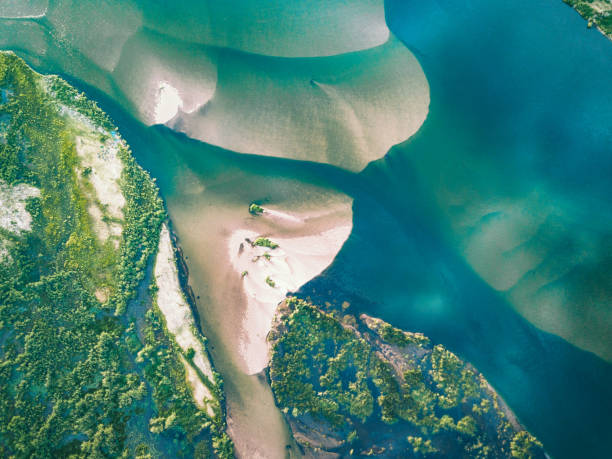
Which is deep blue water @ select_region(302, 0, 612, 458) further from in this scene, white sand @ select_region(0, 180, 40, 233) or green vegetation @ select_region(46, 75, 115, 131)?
white sand @ select_region(0, 180, 40, 233)

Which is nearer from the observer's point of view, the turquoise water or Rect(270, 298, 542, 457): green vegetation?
Rect(270, 298, 542, 457): green vegetation

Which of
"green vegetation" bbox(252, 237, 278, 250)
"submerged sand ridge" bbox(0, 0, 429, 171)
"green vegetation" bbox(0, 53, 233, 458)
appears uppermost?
"submerged sand ridge" bbox(0, 0, 429, 171)

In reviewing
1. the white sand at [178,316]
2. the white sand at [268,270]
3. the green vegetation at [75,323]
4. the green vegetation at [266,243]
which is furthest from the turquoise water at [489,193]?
the green vegetation at [266,243]

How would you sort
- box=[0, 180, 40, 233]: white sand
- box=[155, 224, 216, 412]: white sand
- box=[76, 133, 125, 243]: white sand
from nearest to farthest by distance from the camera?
box=[0, 180, 40, 233]: white sand → box=[155, 224, 216, 412]: white sand → box=[76, 133, 125, 243]: white sand

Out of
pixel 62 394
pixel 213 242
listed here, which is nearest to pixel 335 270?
pixel 213 242

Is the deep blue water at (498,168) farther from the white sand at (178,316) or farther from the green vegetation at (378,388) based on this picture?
the white sand at (178,316)

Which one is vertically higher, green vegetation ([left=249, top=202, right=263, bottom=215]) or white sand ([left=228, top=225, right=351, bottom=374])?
green vegetation ([left=249, top=202, right=263, bottom=215])

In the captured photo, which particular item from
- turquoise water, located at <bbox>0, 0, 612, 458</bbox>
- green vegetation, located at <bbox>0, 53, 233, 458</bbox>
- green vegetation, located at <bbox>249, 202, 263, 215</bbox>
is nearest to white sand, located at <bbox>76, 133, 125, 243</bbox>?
green vegetation, located at <bbox>0, 53, 233, 458</bbox>

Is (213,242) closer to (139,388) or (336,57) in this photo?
(139,388)

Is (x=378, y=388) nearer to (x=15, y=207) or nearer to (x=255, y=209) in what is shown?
(x=255, y=209)
